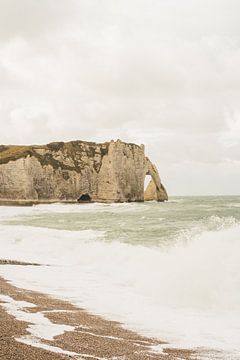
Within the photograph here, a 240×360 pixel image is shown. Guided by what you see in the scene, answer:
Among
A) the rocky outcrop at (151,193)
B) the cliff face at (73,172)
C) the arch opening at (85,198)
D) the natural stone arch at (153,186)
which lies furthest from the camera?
the rocky outcrop at (151,193)

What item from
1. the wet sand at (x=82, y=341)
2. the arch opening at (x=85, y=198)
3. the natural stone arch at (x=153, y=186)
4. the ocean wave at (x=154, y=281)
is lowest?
the ocean wave at (x=154, y=281)

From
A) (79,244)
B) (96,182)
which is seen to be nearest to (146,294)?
(79,244)

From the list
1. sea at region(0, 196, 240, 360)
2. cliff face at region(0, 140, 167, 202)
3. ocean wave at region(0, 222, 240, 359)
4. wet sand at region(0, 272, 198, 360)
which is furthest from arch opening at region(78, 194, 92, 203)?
wet sand at region(0, 272, 198, 360)

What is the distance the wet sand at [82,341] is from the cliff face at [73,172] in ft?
287

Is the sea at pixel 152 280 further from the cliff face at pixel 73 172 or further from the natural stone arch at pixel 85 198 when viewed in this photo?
the natural stone arch at pixel 85 198

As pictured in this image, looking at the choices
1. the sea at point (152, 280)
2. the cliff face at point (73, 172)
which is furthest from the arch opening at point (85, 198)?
the sea at point (152, 280)

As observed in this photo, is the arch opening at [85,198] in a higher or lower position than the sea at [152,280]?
higher

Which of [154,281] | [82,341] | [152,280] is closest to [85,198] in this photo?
[152,280]

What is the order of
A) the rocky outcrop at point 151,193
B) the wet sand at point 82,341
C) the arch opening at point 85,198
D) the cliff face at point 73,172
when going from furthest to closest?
the rocky outcrop at point 151,193, the arch opening at point 85,198, the cliff face at point 73,172, the wet sand at point 82,341

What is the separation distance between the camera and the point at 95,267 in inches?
779

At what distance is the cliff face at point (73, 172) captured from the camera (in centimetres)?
9469

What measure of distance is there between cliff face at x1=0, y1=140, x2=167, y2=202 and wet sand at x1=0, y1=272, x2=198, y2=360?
87.4 meters

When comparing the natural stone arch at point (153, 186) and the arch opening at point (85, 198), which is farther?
the natural stone arch at point (153, 186)

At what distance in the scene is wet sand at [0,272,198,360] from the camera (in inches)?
236
